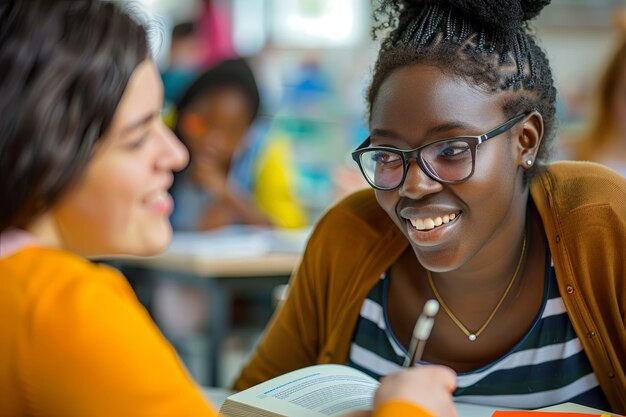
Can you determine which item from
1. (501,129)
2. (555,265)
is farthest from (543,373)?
(501,129)

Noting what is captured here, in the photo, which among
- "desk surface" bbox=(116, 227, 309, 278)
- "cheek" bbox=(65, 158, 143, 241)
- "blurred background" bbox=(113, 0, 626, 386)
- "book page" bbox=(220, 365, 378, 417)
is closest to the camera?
"cheek" bbox=(65, 158, 143, 241)

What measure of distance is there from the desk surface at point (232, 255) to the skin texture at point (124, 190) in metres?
2.17

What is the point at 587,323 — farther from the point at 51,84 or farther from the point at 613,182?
the point at 51,84

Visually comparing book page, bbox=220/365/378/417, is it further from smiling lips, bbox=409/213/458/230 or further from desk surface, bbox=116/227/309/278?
desk surface, bbox=116/227/309/278

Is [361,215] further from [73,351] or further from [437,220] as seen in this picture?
[73,351]

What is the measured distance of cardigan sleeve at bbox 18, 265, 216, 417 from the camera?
82cm

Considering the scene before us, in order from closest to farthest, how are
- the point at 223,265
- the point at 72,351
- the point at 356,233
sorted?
the point at 72,351 < the point at 356,233 < the point at 223,265

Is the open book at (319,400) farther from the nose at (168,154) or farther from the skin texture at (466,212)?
the nose at (168,154)

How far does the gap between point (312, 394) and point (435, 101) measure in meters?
0.46

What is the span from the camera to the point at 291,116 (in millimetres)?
5137

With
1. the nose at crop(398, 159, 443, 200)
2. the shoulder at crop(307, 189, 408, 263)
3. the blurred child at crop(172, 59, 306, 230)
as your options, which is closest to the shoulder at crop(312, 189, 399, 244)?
the shoulder at crop(307, 189, 408, 263)

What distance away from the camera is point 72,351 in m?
0.82

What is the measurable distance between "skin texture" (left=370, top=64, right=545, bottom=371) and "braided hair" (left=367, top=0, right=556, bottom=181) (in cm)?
2

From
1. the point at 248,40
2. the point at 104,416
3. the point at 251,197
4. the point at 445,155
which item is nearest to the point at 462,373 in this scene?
the point at 445,155
